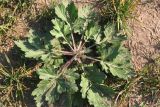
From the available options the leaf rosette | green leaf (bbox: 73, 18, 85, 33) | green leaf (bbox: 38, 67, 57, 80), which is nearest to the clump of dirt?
the leaf rosette

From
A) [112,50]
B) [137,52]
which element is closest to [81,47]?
[112,50]

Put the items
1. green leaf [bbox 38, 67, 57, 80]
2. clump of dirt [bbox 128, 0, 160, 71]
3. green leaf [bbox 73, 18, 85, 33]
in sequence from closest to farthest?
green leaf [bbox 38, 67, 57, 80] < green leaf [bbox 73, 18, 85, 33] < clump of dirt [bbox 128, 0, 160, 71]

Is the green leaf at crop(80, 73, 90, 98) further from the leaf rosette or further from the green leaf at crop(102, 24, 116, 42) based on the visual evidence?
the green leaf at crop(102, 24, 116, 42)

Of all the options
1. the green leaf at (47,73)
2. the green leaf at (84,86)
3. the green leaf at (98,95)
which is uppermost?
the green leaf at (47,73)

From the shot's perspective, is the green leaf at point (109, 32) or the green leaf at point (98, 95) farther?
the green leaf at point (109, 32)

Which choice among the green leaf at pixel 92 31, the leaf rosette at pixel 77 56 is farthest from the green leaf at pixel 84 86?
the green leaf at pixel 92 31

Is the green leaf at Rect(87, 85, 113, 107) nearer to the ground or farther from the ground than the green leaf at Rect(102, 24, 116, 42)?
nearer to the ground

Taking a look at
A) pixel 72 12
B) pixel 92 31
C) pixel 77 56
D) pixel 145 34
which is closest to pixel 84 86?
pixel 77 56

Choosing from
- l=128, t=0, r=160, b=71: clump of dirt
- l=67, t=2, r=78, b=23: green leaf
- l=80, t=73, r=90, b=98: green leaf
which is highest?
l=67, t=2, r=78, b=23: green leaf

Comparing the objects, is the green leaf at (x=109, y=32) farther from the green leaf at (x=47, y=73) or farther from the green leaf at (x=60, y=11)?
the green leaf at (x=47, y=73)
